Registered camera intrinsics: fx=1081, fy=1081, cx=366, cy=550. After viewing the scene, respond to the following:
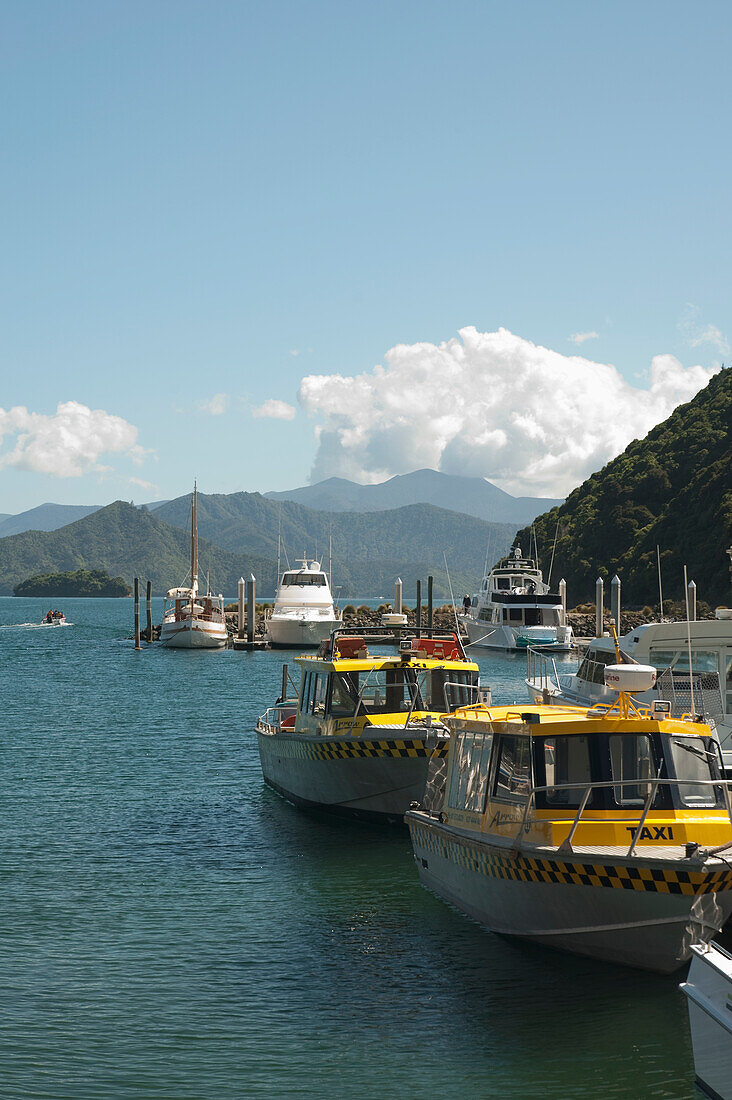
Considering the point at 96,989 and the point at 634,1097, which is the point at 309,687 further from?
the point at 634,1097

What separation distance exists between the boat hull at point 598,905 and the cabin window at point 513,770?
639mm

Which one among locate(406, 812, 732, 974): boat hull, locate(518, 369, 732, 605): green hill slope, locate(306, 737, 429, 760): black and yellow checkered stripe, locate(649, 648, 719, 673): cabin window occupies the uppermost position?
locate(518, 369, 732, 605): green hill slope

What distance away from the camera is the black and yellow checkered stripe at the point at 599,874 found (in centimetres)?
1068

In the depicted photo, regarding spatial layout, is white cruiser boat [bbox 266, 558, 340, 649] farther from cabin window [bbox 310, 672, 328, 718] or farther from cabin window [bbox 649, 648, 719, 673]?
cabin window [bbox 310, 672, 328, 718]

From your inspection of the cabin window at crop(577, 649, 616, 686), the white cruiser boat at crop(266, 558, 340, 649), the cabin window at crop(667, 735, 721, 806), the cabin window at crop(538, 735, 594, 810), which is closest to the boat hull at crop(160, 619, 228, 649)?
the white cruiser boat at crop(266, 558, 340, 649)

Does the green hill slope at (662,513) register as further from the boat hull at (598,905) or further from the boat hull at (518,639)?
the boat hull at (598,905)

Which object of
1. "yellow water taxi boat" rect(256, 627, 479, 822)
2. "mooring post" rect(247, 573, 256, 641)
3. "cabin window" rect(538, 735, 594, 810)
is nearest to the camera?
"cabin window" rect(538, 735, 594, 810)

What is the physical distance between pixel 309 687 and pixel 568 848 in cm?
1050

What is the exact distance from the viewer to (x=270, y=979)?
12.6 m

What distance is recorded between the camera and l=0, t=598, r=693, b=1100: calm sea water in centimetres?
1016

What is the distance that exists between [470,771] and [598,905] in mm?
2874

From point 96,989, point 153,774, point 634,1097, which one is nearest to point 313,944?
point 96,989

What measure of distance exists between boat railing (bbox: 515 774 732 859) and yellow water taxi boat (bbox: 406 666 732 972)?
0.02 m

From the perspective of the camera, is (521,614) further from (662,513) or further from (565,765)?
(565,765)
